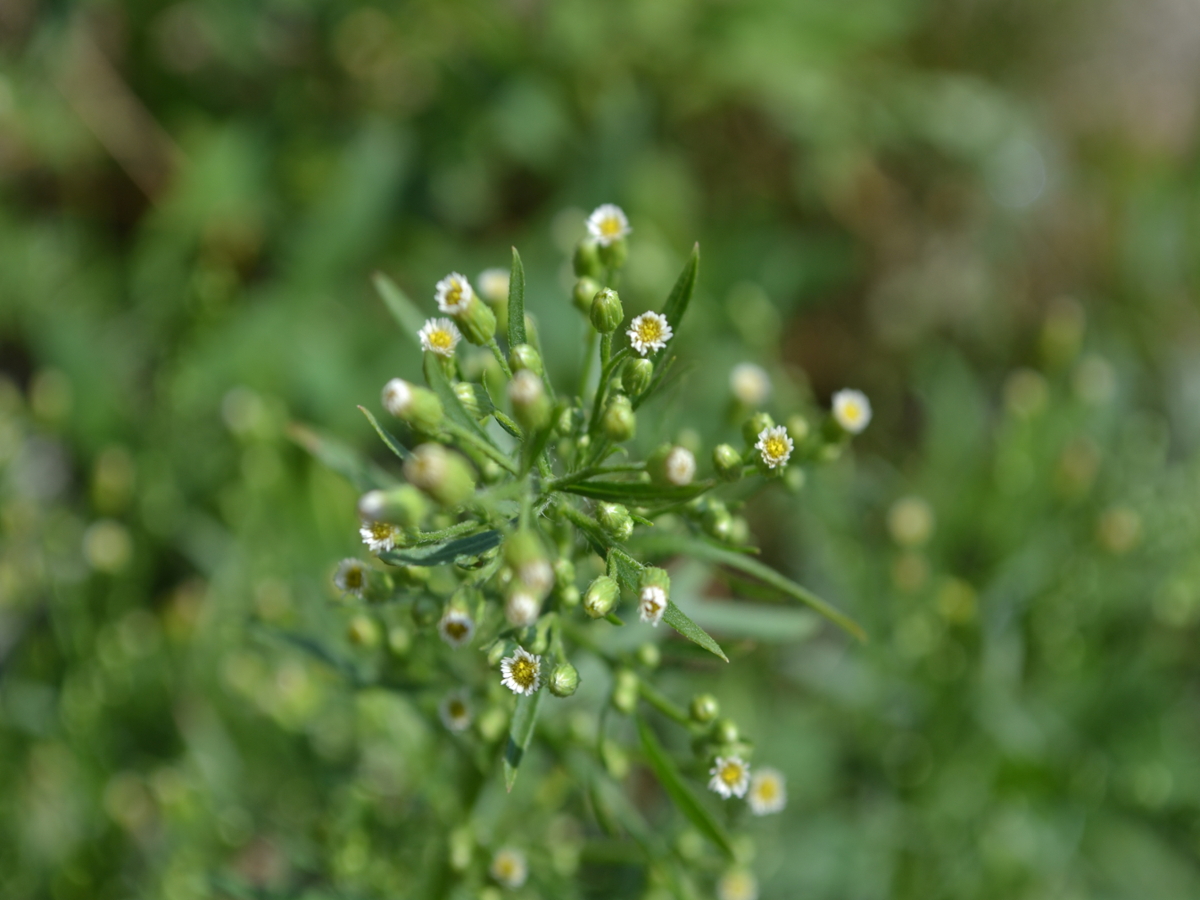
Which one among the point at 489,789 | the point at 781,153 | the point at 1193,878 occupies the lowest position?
the point at 1193,878

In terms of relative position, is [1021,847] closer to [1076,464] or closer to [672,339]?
[1076,464]

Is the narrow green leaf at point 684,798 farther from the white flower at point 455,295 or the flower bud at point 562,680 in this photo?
the white flower at point 455,295

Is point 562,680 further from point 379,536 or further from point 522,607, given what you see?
point 379,536

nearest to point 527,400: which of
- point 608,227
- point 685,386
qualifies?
point 608,227

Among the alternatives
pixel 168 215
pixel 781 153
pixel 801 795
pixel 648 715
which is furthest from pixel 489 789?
pixel 781 153

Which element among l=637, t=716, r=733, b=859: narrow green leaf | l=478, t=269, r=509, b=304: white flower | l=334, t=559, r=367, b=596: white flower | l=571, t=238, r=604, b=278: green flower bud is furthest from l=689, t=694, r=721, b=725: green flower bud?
l=478, t=269, r=509, b=304: white flower
